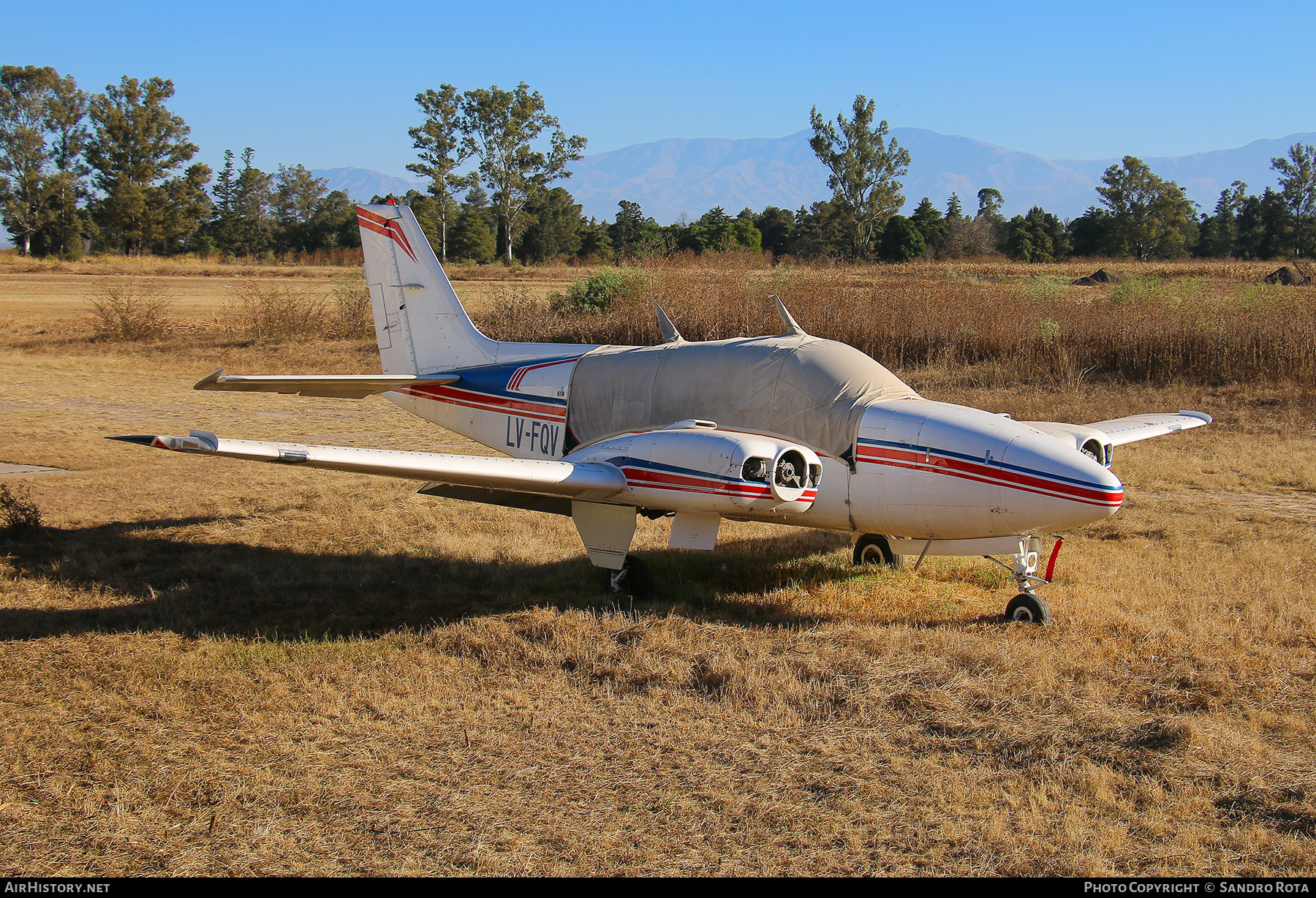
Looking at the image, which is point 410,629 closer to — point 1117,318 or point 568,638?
point 568,638

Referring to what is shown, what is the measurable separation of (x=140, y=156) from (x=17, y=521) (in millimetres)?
74190

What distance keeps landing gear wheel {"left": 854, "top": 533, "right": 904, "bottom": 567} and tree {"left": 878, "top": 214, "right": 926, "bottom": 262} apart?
52999 mm

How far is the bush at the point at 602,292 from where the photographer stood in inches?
922

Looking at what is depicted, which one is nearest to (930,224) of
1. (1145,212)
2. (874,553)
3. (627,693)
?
(1145,212)

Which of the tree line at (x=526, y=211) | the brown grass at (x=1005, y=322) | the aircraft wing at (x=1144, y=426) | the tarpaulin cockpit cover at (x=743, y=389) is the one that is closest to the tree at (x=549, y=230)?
the tree line at (x=526, y=211)

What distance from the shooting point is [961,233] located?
213 ft

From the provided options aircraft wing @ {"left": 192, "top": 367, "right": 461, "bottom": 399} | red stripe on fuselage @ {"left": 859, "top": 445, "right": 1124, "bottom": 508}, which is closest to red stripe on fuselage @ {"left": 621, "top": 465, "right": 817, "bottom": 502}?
red stripe on fuselage @ {"left": 859, "top": 445, "right": 1124, "bottom": 508}

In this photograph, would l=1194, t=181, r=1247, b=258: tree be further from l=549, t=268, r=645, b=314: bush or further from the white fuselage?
the white fuselage

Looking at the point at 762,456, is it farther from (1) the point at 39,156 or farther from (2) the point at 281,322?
(1) the point at 39,156

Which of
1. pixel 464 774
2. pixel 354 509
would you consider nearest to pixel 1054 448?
pixel 464 774

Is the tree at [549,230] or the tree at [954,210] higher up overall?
the tree at [954,210]

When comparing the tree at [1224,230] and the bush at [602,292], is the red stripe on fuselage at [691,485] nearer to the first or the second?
the bush at [602,292]

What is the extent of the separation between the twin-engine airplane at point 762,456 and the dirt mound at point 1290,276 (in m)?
28.2

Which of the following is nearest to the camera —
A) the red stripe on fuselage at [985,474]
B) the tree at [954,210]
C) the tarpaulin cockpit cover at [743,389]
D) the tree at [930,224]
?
the red stripe on fuselage at [985,474]
